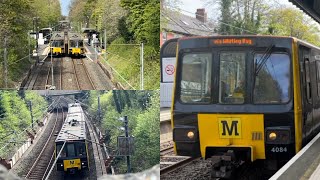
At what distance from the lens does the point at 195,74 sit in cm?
424

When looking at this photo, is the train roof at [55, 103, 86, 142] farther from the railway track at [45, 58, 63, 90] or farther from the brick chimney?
the brick chimney

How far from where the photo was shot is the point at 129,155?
3480 millimetres

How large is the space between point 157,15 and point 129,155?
921 millimetres

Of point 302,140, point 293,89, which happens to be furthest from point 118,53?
point 302,140

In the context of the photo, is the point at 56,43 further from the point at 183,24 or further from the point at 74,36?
the point at 183,24

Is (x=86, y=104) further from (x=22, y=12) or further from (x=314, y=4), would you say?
(x=314, y=4)

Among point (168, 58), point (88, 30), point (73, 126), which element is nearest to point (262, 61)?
point (168, 58)

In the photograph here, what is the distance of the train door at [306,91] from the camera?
4.24m

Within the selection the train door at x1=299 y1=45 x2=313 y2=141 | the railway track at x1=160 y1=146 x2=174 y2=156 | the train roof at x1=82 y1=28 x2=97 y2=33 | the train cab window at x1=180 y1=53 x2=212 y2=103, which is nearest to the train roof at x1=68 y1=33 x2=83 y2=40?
the train roof at x1=82 y1=28 x2=97 y2=33

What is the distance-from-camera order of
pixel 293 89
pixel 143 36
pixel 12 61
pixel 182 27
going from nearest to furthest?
pixel 12 61
pixel 143 36
pixel 293 89
pixel 182 27

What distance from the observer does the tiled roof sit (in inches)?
250

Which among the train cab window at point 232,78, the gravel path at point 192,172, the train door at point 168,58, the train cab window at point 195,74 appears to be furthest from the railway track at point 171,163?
the train cab window at point 232,78

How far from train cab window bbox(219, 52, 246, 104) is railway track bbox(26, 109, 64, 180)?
50.4 inches

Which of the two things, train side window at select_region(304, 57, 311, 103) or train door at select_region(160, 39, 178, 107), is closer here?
train door at select_region(160, 39, 178, 107)
